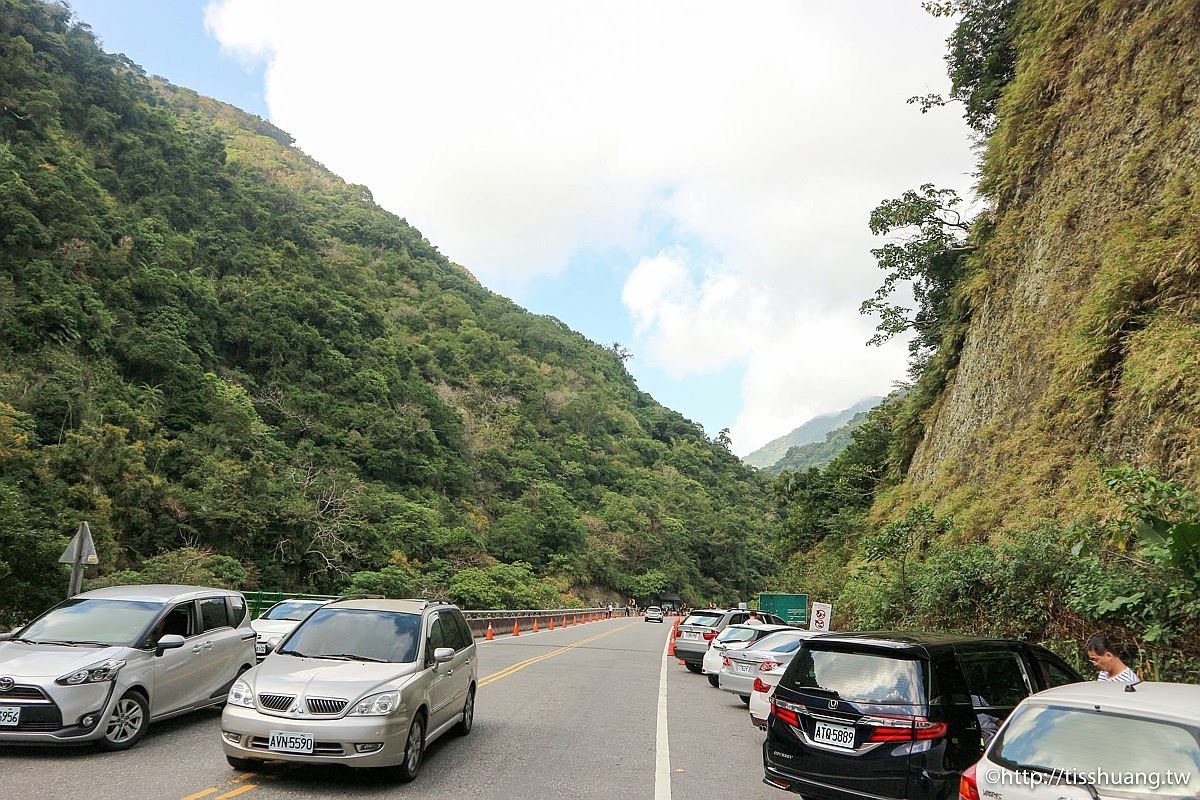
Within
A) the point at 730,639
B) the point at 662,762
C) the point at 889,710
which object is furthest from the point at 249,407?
the point at 889,710

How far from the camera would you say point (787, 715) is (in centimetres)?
666

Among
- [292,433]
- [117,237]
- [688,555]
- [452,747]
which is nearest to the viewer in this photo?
[452,747]

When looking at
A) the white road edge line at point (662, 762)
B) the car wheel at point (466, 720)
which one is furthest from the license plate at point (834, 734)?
the car wheel at point (466, 720)

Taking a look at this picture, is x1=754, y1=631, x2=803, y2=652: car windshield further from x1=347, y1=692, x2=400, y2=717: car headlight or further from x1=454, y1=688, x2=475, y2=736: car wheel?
x1=347, y1=692, x2=400, y2=717: car headlight

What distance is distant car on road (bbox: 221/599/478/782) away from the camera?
21.5 feet

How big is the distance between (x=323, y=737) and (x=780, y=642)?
879 cm

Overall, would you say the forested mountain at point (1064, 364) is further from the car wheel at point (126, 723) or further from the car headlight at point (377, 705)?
the car wheel at point (126, 723)

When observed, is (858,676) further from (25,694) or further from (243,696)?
(25,694)

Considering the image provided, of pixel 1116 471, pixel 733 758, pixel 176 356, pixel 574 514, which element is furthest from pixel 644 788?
pixel 574 514

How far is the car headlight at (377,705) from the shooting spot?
22.0 ft

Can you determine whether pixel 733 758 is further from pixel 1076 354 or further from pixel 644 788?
pixel 1076 354

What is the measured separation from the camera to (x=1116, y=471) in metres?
9.00

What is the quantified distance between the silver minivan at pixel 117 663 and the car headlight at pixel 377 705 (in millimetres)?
2620

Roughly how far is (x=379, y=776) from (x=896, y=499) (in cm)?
2348
